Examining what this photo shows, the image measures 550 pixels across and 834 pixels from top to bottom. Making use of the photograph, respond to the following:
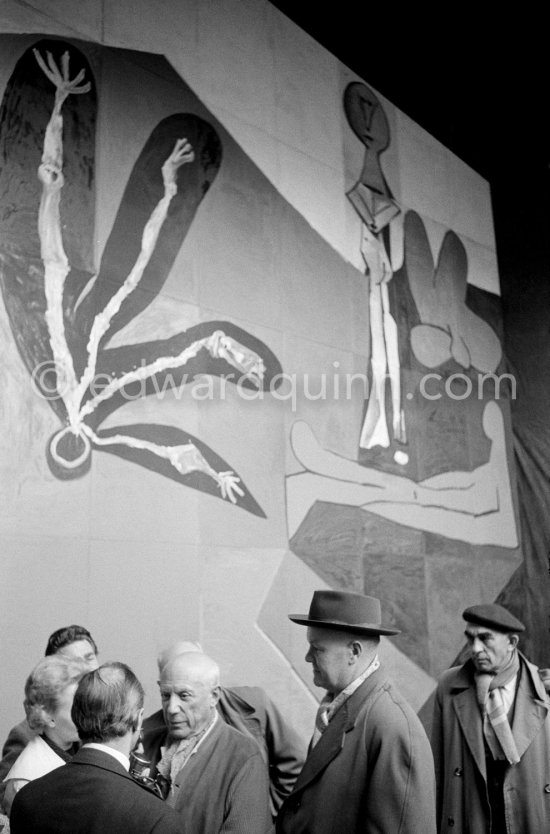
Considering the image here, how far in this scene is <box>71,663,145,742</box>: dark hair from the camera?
1.86m

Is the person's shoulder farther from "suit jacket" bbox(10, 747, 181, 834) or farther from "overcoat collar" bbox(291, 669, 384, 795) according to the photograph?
"suit jacket" bbox(10, 747, 181, 834)

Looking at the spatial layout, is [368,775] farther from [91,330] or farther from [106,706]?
[91,330]

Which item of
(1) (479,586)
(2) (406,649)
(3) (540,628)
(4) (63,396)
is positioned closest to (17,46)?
(4) (63,396)

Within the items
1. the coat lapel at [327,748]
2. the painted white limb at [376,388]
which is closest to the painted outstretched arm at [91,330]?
the painted white limb at [376,388]

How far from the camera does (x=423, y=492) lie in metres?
6.81

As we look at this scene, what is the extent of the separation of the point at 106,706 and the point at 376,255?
5.46 meters

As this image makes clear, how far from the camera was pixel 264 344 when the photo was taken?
223 inches

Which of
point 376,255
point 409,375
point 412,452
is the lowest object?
point 412,452

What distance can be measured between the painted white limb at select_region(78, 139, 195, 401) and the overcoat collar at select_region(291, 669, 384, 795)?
8.68 feet

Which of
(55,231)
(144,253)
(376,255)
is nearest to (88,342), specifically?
(55,231)

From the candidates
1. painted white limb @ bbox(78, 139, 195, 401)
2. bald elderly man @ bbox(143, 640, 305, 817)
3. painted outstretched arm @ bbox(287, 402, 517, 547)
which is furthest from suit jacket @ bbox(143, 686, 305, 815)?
painted outstretched arm @ bbox(287, 402, 517, 547)

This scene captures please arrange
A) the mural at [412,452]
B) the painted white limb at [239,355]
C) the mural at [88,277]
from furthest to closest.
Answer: the mural at [412,452] < the painted white limb at [239,355] < the mural at [88,277]

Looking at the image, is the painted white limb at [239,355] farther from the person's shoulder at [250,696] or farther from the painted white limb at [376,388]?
the person's shoulder at [250,696]

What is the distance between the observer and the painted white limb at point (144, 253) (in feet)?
15.0
